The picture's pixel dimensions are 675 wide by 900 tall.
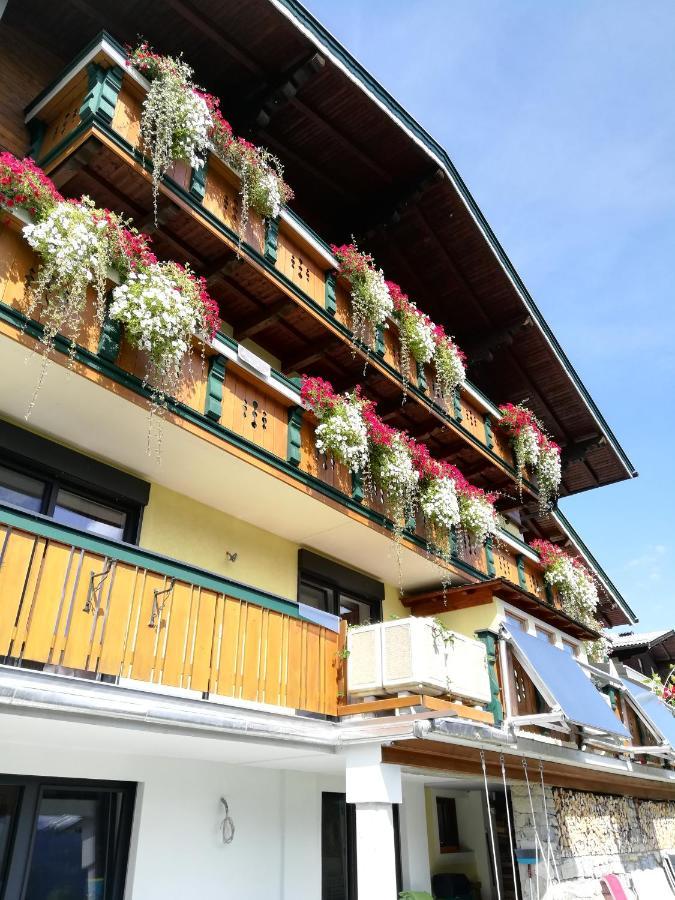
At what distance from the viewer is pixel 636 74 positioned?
10.9 meters

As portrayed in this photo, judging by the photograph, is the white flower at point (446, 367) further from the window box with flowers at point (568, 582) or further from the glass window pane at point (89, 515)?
the glass window pane at point (89, 515)

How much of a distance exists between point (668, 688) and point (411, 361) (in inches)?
635

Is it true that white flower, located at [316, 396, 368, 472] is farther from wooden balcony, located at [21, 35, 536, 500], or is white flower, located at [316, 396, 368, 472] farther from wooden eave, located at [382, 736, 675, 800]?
wooden eave, located at [382, 736, 675, 800]

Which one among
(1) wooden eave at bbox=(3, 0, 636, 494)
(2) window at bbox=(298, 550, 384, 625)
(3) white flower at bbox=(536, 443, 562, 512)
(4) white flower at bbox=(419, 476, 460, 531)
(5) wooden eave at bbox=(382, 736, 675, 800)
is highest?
(1) wooden eave at bbox=(3, 0, 636, 494)

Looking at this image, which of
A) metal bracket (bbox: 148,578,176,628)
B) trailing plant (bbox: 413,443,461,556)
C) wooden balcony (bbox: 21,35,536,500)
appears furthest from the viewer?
trailing plant (bbox: 413,443,461,556)

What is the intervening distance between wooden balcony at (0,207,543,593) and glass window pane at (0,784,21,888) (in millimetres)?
3913

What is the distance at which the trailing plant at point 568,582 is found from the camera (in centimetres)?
1631

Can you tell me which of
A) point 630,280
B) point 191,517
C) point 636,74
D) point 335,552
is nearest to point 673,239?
point 630,280

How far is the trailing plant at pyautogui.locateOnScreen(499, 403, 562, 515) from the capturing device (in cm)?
1667

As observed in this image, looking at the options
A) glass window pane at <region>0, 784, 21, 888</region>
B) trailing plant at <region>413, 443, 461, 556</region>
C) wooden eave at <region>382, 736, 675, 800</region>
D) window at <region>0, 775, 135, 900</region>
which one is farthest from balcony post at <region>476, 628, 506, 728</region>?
glass window pane at <region>0, 784, 21, 888</region>

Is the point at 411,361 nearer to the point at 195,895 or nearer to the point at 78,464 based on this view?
the point at 78,464

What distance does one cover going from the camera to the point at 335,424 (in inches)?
394

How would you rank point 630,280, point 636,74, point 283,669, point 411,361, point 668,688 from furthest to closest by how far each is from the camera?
point 668,688 < point 630,280 < point 411,361 < point 636,74 < point 283,669

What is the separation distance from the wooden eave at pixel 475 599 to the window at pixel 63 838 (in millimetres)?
6648
